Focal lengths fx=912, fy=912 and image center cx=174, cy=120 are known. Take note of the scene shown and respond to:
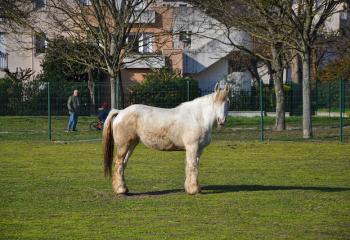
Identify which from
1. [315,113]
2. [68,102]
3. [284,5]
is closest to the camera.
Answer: [284,5]

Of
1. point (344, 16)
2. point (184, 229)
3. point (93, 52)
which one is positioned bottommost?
point (184, 229)

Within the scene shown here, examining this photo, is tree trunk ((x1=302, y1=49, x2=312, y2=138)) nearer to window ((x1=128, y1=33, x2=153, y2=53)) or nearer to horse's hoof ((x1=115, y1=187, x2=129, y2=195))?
window ((x1=128, y1=33, x2=153, y2=53))

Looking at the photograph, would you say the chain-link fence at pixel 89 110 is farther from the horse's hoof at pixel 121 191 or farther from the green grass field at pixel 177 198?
the horse's hoof at pixel 121 191

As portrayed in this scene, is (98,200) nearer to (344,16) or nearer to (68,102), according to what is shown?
(68,102)

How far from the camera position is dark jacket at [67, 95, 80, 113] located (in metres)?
37.1

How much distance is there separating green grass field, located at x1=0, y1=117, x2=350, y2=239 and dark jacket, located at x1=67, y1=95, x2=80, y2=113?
9717 mm

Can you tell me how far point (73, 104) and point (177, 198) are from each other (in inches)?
844

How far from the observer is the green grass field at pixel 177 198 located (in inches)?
503

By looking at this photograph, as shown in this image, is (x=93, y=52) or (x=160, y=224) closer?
(x=160, y=224)

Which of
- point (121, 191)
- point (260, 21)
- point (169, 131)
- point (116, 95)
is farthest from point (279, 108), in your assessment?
point (121, 191)

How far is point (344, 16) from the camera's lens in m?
74.2

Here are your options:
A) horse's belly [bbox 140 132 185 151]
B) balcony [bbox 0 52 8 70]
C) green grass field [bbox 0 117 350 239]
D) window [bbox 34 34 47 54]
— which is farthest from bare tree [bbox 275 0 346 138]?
balcony [bbox 0 52 8 70]

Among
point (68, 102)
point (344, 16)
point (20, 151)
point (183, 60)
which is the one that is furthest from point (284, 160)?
point (344, 16)

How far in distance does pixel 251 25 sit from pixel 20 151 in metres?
11.0
